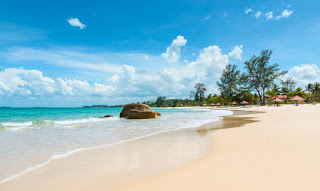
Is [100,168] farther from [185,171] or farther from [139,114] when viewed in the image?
[139,114]

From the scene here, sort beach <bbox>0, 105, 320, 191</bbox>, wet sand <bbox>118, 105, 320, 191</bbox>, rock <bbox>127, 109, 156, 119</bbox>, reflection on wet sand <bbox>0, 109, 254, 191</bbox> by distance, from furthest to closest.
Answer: rock <bbox>127, 109, 156, 119</bbox>
reflection on wet sand <bbox>0, 109, 254, 191</bbox>
beach <bbox>0, 105, 320, 191</bbox>
wet sand <bbox>118, 105, 320, 191</bbox>

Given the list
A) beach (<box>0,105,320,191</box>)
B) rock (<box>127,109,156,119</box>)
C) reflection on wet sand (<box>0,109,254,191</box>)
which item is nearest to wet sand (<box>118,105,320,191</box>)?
beach (<box>0,105,320,191</box>)

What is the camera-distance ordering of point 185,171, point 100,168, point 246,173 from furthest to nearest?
point 100,168, point 185,171, point 246,173

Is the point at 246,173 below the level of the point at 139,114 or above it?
above

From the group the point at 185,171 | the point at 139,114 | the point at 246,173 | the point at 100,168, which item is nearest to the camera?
the point at 246,173

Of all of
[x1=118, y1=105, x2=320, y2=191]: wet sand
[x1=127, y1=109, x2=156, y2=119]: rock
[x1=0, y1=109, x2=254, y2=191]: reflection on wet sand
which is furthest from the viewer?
[x1=127, y1=109, x2=156, y2=119]: rock

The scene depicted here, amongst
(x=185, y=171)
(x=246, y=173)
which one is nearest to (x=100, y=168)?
(x=185, y=171)

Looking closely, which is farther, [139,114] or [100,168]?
[139,114]

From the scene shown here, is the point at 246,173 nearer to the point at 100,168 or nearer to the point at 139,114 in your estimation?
the point at 100,168

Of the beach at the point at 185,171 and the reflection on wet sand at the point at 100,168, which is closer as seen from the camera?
the beach at the point at 185,171

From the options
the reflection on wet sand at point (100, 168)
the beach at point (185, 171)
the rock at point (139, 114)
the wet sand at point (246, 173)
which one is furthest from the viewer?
the rock at point (139, 114)

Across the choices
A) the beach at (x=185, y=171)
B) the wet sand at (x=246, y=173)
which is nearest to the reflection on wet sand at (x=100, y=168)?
the beach at (x=185, y=171)

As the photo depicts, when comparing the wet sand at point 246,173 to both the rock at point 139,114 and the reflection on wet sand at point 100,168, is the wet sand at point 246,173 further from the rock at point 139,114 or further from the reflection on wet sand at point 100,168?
the rock at point 139,114

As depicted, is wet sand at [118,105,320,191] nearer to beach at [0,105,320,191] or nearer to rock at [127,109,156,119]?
beach at [0,105,320,191]
